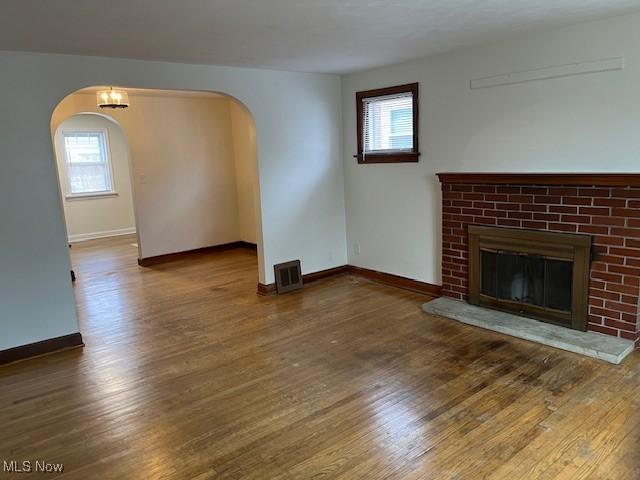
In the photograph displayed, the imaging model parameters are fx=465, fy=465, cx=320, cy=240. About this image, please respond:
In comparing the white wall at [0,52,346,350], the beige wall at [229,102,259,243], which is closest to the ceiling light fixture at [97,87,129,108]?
the white wall at [0,52,346,350]

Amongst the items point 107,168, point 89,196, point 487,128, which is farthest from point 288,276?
point 107,168

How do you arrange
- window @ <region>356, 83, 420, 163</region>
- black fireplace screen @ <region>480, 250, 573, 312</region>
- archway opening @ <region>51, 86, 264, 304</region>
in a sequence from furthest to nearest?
archway opening @ <region>51, 86, 264, 304</region>, window @ <region>356, 83, 420, 163</region>, black fireplace screen @ <region>480, 250, 573, 312</region>

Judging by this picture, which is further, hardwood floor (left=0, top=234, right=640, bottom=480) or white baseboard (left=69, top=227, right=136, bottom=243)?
white baseboard (left=69, top=227, right=136, bottom=243)

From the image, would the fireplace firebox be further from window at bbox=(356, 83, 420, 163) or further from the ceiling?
the ceiling

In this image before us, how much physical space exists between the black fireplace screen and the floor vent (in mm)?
1982

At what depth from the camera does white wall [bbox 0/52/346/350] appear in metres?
3.49

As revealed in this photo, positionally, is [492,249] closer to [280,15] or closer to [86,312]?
[280,15]

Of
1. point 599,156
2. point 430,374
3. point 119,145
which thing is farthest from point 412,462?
point 119,145

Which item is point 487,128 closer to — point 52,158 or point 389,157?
point 389,157

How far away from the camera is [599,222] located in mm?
3410

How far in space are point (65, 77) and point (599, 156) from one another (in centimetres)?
410

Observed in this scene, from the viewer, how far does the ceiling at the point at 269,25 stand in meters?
2.62

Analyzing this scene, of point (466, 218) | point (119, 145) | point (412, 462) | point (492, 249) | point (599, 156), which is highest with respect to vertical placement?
point (119, 145)

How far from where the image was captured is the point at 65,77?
143 inches
